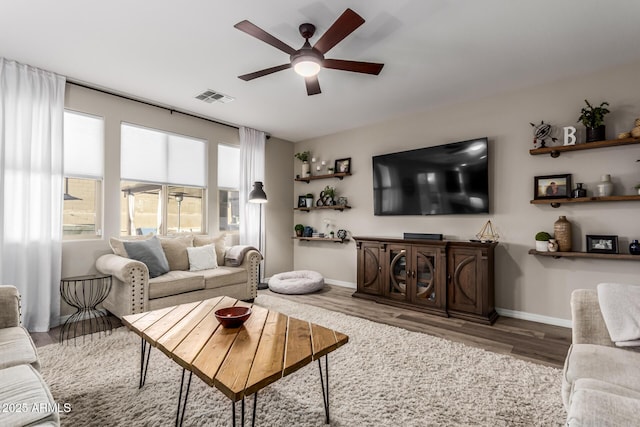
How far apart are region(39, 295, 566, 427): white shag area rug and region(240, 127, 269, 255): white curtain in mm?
2566

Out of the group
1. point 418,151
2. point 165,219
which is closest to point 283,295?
point 165,219

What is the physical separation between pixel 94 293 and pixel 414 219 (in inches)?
161

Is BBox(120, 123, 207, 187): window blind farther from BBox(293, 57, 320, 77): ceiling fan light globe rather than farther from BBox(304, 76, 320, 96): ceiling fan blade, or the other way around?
BBox(293, 57, 320, 77): ceiling fan light globe

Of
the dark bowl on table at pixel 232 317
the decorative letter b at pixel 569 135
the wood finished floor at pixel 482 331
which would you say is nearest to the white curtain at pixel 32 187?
the wood finished floor at pixel 482 331

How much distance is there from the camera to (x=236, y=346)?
1.64 meters

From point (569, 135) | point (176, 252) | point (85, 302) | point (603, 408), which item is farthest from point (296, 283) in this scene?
point (603, 408)

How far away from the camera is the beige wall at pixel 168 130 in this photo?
11.7 feet

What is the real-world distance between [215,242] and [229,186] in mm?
1084

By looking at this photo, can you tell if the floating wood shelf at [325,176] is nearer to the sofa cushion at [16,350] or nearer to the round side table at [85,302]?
the round side table at [85,302]

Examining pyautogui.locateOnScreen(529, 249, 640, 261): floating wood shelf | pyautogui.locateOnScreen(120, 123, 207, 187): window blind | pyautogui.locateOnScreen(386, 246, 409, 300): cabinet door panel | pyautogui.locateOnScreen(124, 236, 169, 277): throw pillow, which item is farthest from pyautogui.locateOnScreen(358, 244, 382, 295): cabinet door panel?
pyautogui.locateOnScreen(120, 123, 207, 187): window blind

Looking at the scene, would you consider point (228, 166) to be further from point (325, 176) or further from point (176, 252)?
point (176, 252)

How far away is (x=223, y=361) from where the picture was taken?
1475 mm

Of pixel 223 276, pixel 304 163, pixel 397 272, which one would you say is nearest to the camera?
pixel 223 276

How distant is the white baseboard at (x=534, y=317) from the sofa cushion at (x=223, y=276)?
318cm
